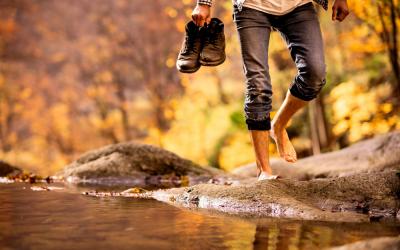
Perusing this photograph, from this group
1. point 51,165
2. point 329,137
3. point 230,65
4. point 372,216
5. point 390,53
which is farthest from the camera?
point 51,165

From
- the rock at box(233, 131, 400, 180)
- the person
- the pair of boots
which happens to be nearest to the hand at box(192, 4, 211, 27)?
the person

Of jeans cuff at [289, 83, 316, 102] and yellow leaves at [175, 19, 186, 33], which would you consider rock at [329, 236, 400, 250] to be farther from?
yellow leaves at [175, 19, 186, 33]

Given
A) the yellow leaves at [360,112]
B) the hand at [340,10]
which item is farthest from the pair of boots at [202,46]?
the yellow leaves at [360,112]

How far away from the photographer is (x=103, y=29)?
2569 cm

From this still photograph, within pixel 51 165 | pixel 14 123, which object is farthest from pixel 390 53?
pixel 14 123

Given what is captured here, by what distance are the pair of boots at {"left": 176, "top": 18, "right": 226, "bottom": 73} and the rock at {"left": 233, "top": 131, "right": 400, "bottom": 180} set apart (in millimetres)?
3740

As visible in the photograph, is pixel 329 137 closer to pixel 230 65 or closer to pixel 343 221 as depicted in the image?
pixel 230 65

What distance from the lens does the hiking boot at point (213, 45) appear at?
469 centimetres

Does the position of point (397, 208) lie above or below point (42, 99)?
below

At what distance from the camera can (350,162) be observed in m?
8.73

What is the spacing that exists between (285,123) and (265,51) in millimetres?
737

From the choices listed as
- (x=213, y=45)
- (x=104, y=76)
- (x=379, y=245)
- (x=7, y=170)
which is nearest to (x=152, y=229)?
(x=379, y=245)

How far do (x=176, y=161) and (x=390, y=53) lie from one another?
424 cm

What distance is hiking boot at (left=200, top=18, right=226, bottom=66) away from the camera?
469 centimetres
